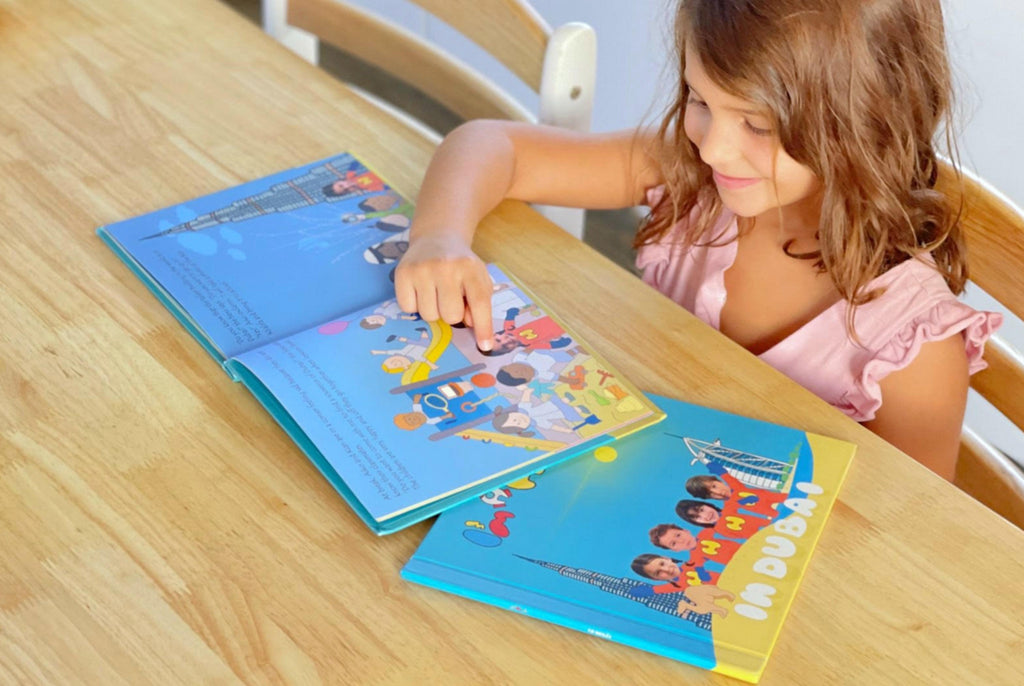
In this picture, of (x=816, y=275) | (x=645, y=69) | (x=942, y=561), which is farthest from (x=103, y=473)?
(x=645, y=69)

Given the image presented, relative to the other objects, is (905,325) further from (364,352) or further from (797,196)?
(364,352)

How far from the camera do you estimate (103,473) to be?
0.80 m

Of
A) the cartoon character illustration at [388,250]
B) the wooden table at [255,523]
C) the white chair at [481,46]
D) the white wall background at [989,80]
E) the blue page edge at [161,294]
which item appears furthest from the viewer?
the white wall background at [989,80]

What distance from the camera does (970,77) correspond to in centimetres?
167

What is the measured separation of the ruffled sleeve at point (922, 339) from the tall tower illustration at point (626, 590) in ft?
1.28

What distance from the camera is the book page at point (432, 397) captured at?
79 cm

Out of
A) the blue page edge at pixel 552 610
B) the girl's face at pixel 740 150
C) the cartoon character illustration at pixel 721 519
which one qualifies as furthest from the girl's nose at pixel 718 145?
the blue page edge at pixel 552 610

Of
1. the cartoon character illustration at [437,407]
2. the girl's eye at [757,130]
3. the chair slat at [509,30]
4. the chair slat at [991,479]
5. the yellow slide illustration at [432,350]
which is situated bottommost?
the chair slat at [991,479]

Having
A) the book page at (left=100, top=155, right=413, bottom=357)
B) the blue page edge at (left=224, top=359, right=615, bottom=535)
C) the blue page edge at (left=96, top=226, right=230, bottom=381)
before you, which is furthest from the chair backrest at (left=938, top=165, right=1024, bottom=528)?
the blue page edge at (left=96, top=226, right=230, bottom=381)

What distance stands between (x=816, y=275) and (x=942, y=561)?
0.43 meters

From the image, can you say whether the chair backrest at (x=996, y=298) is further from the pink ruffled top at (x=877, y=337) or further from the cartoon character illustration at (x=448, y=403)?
the cartoon character illustration at (x=448, y=403)

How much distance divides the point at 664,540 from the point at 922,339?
0.39 m

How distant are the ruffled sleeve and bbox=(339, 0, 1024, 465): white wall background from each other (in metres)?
0.34

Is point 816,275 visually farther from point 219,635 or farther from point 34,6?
point 34,6
